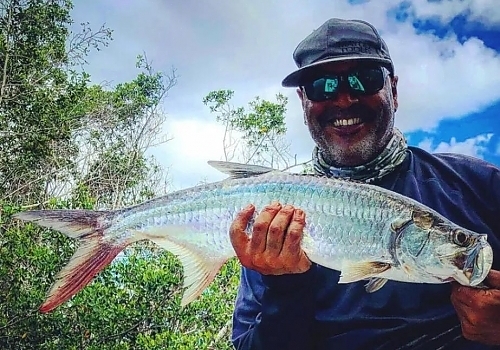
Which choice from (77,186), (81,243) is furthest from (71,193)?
(81,243)

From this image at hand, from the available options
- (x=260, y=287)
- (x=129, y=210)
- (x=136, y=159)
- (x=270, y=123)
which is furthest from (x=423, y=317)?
(x=136, y=159)

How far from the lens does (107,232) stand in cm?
209

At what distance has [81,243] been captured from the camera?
6.74 ft

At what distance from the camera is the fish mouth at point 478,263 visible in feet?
5.33

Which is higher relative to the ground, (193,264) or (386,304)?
(193,264)

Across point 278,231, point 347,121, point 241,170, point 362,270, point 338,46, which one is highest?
point 338,46

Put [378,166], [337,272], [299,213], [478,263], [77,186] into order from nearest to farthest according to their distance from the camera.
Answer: [478,263]
[299,213]
[337,272]
[378,166]
[77,186]

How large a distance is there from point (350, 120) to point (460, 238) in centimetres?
77

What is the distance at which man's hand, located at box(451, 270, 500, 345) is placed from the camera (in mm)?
1674

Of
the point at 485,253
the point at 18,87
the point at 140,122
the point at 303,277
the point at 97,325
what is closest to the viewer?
the point at 485,253

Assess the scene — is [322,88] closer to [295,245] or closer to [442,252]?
[295,245]

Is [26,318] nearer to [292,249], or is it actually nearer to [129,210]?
[129,210]

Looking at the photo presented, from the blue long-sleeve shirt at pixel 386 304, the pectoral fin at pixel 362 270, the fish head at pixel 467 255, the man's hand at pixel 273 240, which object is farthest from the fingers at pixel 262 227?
the fish head at pixel 467 255

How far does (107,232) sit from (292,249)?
2.20ft
